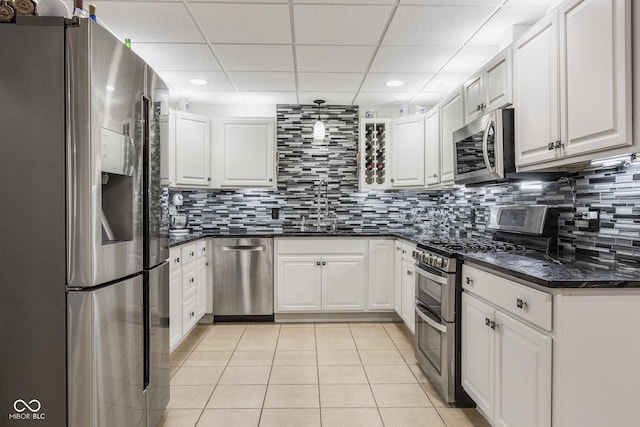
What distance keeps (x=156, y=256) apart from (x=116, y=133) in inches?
26.4

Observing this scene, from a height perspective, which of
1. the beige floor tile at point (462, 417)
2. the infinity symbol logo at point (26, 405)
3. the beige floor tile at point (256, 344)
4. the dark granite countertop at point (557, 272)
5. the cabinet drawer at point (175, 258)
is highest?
the dark granite countertop at point (557, 272)

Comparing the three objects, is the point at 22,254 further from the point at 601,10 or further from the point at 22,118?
the point at 601,10

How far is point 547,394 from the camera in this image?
1.58 m

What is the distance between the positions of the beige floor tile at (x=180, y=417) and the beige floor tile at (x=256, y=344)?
3.52ft

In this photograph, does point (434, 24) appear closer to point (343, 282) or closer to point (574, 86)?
point (574, 86)

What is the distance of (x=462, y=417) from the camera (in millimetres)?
2355

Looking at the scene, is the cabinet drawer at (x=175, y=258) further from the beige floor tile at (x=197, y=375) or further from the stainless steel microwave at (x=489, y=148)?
the stainless steel microwave at (x=489, y=148)

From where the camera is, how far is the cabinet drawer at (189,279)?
3.46 m

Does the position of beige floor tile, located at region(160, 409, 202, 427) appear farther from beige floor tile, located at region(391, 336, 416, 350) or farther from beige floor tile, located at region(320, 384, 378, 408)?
beige floor tile, located at region(391, 336, 416, 350)

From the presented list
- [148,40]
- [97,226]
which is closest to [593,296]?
[97,226]

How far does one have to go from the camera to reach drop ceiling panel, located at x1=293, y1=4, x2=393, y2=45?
251 centimetres

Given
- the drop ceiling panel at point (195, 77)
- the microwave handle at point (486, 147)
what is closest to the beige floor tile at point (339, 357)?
the microwave handle at point (486, 147)

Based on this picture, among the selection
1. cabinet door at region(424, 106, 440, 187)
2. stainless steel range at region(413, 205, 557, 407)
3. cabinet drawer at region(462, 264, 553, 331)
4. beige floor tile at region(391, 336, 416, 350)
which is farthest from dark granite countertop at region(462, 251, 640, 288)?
cabinet door at region(424, 106, 440, 187)

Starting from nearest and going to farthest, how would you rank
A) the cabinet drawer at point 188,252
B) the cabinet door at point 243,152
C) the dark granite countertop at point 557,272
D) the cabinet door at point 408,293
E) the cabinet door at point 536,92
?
the dark granite countertop at point 557,272, the cabinet door at point 536,92, the cabinet drawer at point 188,252, the cabinet door at point 408,293, the cabinet door at point 243,152
